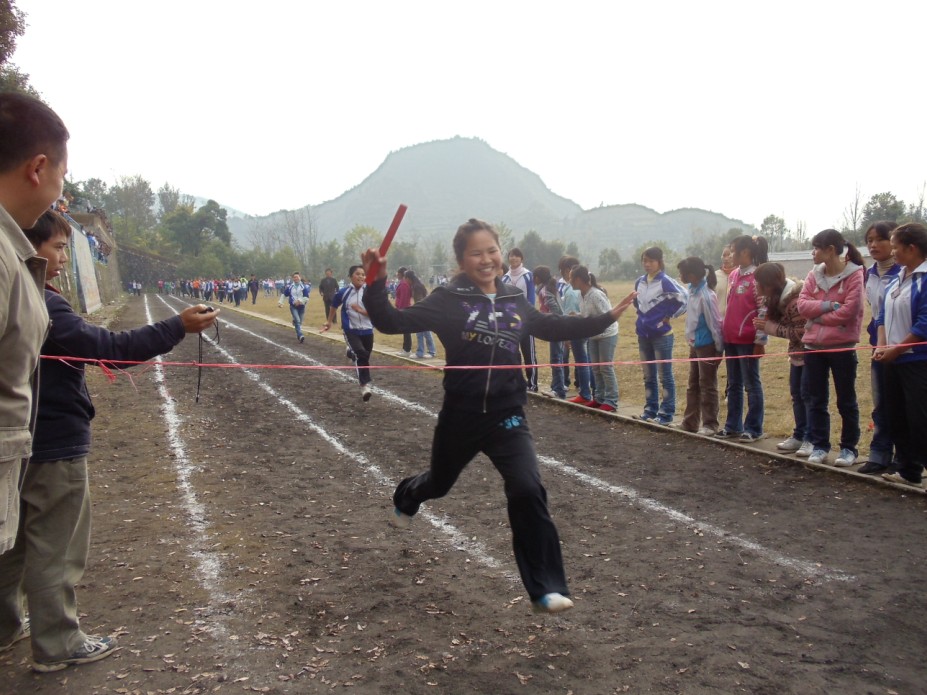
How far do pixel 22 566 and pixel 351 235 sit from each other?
138 m

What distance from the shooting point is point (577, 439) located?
28.0 ft

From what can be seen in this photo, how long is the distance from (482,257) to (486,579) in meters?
2.04

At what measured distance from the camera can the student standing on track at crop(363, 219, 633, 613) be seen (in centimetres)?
358

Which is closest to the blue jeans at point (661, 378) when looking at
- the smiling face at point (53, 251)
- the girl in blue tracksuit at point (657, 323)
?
the girl in blue tracksuit at point (657, 323)

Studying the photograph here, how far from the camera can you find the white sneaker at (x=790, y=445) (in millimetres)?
7430

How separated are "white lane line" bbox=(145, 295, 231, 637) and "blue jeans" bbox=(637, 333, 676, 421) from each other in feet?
18.5

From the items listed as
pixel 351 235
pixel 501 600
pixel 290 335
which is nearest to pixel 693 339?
pixel 501 600

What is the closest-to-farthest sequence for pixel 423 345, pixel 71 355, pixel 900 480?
pixel 71 355 → pixel 900 480 → pixel 423 345

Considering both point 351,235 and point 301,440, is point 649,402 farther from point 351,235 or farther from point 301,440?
point 351,235

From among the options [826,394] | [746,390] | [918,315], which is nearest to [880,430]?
[826,394]

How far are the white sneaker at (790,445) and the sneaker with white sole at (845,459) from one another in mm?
637

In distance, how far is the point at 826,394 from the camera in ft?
22.7

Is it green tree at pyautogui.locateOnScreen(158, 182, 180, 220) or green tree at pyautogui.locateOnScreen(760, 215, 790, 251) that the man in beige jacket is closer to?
green tree at pyautogui.locateOnScreen(760, 215, 790, 251)

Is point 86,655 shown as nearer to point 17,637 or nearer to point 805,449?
point 17,637
